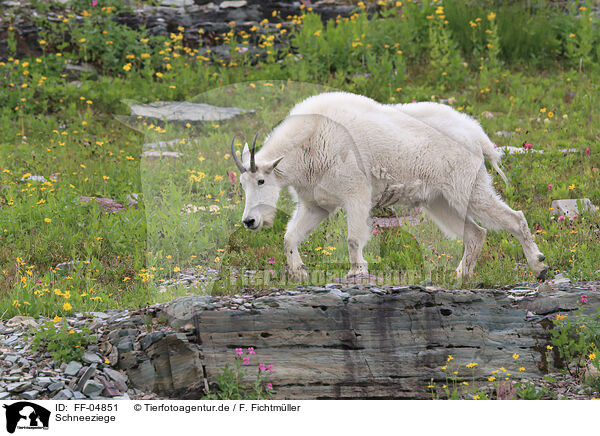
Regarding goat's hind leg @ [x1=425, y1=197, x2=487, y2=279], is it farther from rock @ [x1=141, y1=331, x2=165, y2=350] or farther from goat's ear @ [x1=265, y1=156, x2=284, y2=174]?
rock @ [x1=141, y1=331, x2=165, y2=350]

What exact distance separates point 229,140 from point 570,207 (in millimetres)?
4968

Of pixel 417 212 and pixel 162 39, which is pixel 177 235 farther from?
pixel 162 39

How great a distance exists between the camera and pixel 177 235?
26.8 ft

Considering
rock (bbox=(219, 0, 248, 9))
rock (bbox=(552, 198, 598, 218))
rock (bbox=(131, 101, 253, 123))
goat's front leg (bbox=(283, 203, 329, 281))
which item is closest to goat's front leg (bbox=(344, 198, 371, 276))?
goat's front leg (bbox=(283, 203, 329, 281))

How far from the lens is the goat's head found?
287 inches

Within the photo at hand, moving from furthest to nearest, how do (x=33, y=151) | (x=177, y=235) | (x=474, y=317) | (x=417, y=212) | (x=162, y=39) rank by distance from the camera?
(x=162, y=39) < (x=33, y=151) < (x=417, y=212) < (x=177, y=235) < (x=474, y=317)

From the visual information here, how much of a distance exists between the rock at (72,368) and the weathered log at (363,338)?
2.22 ft

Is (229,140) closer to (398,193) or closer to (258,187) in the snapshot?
(258,187)

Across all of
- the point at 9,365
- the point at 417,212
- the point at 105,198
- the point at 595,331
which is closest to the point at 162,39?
the point at 105,198

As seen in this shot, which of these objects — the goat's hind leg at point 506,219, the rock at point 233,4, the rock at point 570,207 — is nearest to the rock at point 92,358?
the goat's hind leg at point 506,219

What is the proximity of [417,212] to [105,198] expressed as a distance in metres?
4.67

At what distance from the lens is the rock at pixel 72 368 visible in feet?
21.2

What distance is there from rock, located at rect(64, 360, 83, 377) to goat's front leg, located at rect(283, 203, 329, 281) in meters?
2.50
